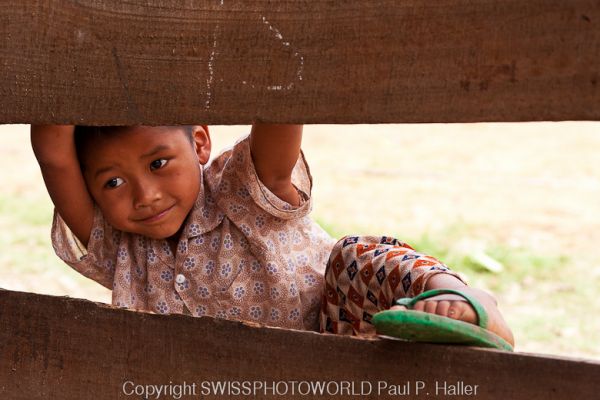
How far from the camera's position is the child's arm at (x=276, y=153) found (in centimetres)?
198

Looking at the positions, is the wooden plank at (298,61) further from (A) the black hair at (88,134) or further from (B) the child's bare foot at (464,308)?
(A) the black hair at (88,134)

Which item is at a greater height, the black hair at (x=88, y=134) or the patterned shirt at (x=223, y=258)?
the black hair at (x=88, y=134)

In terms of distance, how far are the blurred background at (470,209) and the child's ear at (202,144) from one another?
2.31 metres

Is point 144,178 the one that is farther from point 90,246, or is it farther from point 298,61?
point 298,61

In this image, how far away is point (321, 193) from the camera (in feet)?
22.7

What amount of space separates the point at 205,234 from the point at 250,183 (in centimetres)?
23

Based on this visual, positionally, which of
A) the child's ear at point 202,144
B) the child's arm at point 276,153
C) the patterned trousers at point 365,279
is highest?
the child's ear at point 202,144

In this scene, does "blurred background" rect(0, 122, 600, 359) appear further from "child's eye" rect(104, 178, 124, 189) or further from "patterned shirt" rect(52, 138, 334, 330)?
"child's eye" rect(104, 178, 124, 189)

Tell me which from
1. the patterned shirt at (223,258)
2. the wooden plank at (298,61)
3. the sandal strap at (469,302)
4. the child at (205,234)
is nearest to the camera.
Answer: the wooden plank at (298,61)

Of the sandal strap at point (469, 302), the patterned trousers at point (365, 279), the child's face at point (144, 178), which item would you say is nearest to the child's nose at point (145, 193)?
the child's face at point (144, 178)

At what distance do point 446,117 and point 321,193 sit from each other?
5.56 meters

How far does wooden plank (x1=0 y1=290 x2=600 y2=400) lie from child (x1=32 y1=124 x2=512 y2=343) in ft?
1.50

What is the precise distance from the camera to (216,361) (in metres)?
1.62

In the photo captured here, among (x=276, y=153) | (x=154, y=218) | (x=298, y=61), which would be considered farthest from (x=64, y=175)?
(x=298, y=61)
